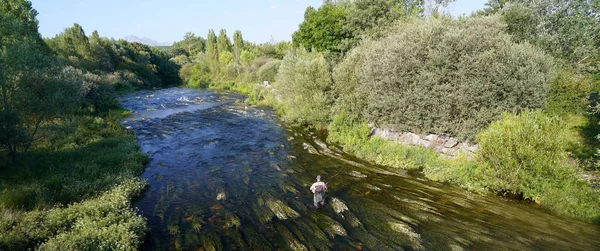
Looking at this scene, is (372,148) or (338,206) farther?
(372,148)

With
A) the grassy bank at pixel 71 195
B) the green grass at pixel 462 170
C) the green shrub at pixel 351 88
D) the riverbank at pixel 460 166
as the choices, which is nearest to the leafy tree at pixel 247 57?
the riverbank at pixel 460 166

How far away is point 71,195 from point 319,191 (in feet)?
45.2

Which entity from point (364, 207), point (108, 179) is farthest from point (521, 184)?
point (108, 179)

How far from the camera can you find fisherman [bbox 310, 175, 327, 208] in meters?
15.5

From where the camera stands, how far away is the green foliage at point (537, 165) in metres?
15.2

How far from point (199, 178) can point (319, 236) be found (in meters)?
10.9

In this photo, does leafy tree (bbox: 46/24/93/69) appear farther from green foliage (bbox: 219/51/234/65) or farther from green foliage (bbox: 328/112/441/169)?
green foliage (bbox: 328/112/441/169)

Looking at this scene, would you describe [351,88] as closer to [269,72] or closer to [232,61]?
[269,72]

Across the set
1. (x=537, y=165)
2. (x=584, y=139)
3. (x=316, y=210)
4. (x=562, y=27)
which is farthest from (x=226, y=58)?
(x=537, y=165)

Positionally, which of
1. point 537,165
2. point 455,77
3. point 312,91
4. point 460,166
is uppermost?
point 455,77

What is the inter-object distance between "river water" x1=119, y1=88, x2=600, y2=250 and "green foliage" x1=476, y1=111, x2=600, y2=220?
92 centimetres

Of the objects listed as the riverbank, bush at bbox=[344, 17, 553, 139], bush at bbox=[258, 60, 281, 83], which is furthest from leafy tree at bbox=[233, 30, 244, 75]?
bush at bbox=[344, 17, 553, 139]

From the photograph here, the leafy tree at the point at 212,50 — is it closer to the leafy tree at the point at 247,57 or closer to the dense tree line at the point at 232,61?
the dense tree line at the point at 232,61

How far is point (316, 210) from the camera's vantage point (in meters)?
15.7
